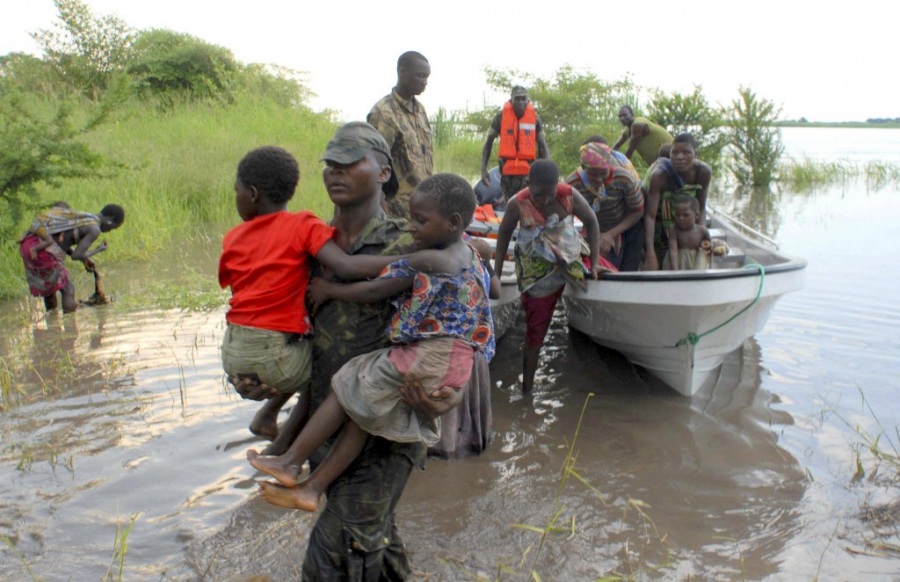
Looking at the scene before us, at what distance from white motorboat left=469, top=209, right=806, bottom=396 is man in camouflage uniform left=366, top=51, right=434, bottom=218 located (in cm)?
131

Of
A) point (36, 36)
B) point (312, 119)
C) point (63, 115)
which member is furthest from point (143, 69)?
point (63, 115)

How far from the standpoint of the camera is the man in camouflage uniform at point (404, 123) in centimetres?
498

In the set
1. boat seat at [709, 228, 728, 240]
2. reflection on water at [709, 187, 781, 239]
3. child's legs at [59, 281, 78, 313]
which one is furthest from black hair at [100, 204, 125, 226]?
reflection on water at [709, 187, 781, 239]

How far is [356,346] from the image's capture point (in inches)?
97.1

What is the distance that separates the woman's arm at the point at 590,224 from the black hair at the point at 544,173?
27cm

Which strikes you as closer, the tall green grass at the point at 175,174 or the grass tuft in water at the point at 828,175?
the tall green grass at the point at 175,174

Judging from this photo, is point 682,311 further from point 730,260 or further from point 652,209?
point 730,260

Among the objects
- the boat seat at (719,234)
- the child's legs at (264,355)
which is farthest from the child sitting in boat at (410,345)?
the boat seat at (719,234)

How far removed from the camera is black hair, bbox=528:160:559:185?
4.66m

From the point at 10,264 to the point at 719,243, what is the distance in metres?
6.58

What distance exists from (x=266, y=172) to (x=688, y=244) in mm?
4002

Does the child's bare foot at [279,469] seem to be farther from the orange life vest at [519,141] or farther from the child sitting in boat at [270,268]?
the orange life vest at [519,141]

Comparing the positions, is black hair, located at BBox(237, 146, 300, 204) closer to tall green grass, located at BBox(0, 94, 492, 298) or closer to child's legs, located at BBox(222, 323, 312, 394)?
child's legs, located at BBox(222, 323, 312, 394)

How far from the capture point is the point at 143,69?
1883 cm
